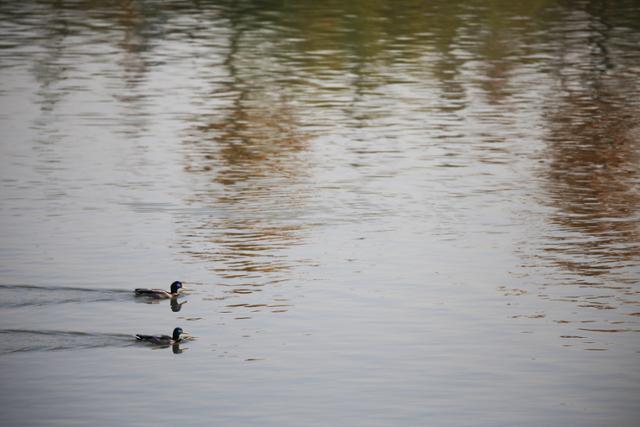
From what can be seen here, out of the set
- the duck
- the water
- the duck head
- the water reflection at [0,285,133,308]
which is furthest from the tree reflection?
the water reflection at [0,285,133,308]

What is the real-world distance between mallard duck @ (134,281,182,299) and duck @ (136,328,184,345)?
2541 millimetres

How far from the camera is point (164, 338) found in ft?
83.2

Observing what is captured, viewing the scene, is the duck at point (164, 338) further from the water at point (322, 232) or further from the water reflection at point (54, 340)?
the water reflection at point (54, 340)

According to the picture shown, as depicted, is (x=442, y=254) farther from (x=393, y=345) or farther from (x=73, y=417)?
(x=73, y=417)

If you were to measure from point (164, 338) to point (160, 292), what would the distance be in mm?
2811

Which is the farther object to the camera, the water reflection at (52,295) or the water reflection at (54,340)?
the water reflection at (52,295)

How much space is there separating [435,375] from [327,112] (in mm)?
28372

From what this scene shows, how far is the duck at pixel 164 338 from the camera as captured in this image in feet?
83.1

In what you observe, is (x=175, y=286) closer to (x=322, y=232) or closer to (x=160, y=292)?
(x=160, y=292)

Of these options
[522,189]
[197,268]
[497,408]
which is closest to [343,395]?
[497,408]

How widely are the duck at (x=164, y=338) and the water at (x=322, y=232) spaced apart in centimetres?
22

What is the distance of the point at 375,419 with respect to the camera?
72.8 feet

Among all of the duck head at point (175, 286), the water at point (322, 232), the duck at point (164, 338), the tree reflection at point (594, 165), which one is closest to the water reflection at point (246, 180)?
the water at point (322, 232)

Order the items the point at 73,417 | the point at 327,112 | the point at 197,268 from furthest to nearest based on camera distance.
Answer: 1. the point at 327,112
2. the point at 197,268
3. the point at 73,417
